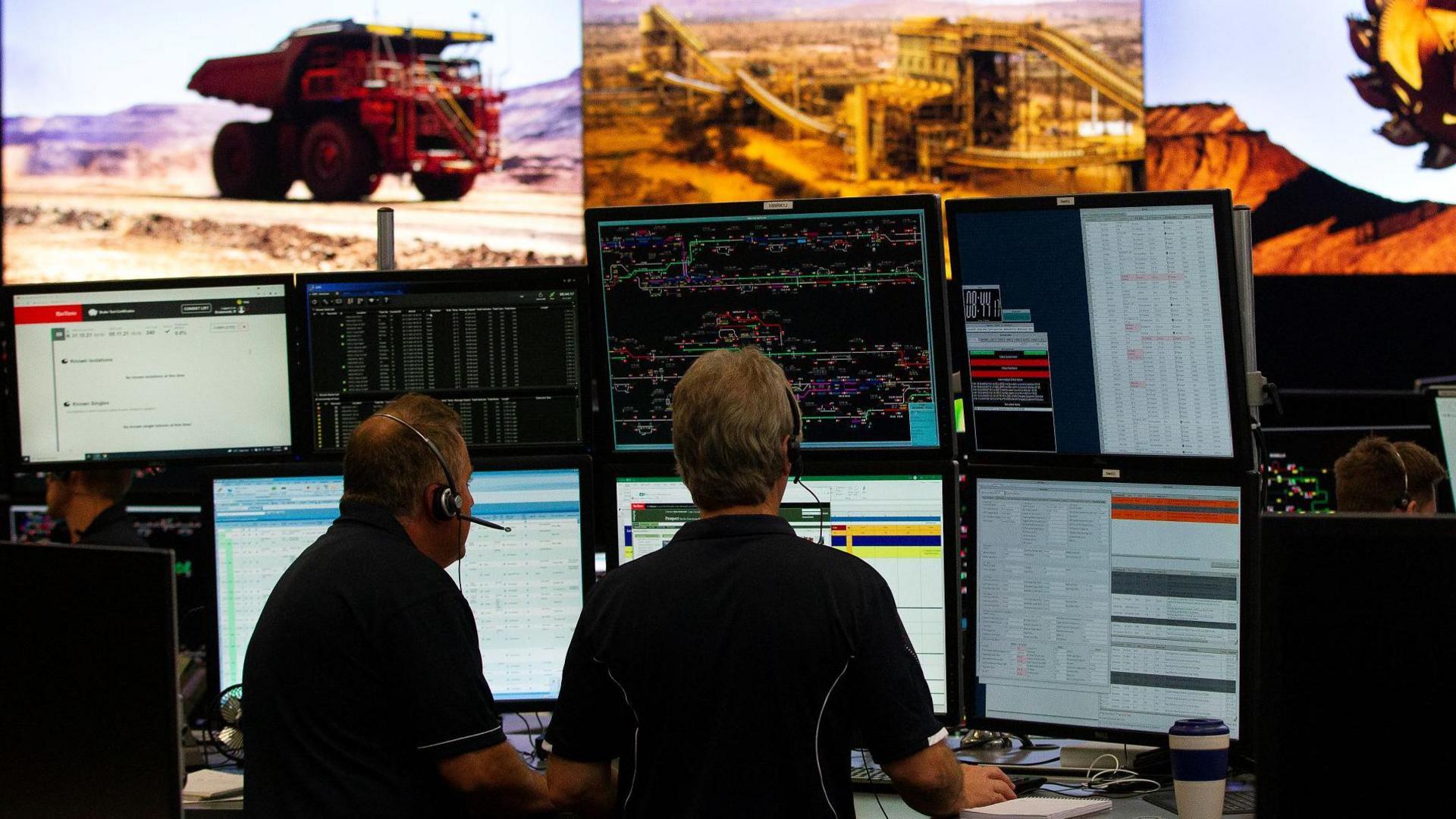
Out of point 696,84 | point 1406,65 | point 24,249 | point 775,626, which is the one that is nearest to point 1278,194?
point 1406,65

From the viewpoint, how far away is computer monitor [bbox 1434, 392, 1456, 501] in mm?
3137

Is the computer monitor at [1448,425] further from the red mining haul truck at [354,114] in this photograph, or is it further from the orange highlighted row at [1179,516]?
the red mining haul truck at [354,114]

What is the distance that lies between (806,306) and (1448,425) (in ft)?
5.77

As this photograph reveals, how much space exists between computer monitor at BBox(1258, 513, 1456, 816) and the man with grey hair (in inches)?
23.8

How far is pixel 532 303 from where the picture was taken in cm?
236

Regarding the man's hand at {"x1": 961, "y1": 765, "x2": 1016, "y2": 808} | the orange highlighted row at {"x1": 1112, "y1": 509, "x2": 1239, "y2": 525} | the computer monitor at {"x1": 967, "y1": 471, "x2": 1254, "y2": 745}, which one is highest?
the orange highlighted row at {"x1": 1112, "y1": 509, "x2": 1239, "y2": 525}

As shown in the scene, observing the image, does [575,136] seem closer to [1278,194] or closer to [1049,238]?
[1278,194]

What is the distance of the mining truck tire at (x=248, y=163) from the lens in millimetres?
5844

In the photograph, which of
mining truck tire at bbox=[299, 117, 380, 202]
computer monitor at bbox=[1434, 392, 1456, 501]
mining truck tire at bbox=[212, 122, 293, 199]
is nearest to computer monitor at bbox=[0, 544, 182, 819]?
computer monitor at bbox=[1434, 392, 1456, 501]

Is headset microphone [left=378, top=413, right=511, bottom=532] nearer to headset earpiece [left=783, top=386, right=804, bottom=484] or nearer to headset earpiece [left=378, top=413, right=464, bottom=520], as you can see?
headset earpiece [left=378, top=413, right=464, bottom=520]

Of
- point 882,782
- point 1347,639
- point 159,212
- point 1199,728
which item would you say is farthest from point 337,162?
point 1347,639

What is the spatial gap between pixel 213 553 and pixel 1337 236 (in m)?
4.41

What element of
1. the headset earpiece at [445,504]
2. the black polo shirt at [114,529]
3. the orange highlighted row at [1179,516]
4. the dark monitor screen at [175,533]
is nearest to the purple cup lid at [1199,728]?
the orange highlighted row at [1179,516]

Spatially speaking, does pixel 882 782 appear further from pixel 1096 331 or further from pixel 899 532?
pixel 1096 331
